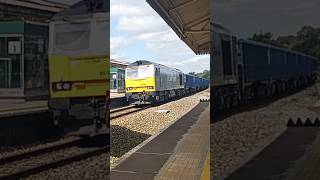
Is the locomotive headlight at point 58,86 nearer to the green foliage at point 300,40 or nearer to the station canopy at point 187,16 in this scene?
the green foliage at point 300,40

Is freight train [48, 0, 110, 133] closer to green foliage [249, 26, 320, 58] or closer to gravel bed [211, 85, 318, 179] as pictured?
gravel bed [211, 85, 318, 179]

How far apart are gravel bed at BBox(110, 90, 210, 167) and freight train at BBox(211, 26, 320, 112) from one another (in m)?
3.23

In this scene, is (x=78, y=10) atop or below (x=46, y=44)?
atop

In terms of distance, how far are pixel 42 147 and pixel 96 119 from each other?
340 mm

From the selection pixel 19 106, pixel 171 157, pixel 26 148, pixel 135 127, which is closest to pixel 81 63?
pixel 19 106

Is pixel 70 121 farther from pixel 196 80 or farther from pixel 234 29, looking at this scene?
pixel 196 80

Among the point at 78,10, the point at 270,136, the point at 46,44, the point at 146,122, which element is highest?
the point at 78,10

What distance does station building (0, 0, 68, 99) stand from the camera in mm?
1841

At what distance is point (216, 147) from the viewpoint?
5.82 ft

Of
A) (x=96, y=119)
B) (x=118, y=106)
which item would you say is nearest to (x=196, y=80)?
(x=118, y=106)

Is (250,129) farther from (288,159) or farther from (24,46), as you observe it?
(24,46)

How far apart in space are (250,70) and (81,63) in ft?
2.98

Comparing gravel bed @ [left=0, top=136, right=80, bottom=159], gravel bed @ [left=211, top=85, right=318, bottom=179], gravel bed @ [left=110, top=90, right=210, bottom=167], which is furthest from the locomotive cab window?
gravel bed @ [left=110, top=90, right=210, bottom=167]

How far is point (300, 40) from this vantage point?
1.80m
